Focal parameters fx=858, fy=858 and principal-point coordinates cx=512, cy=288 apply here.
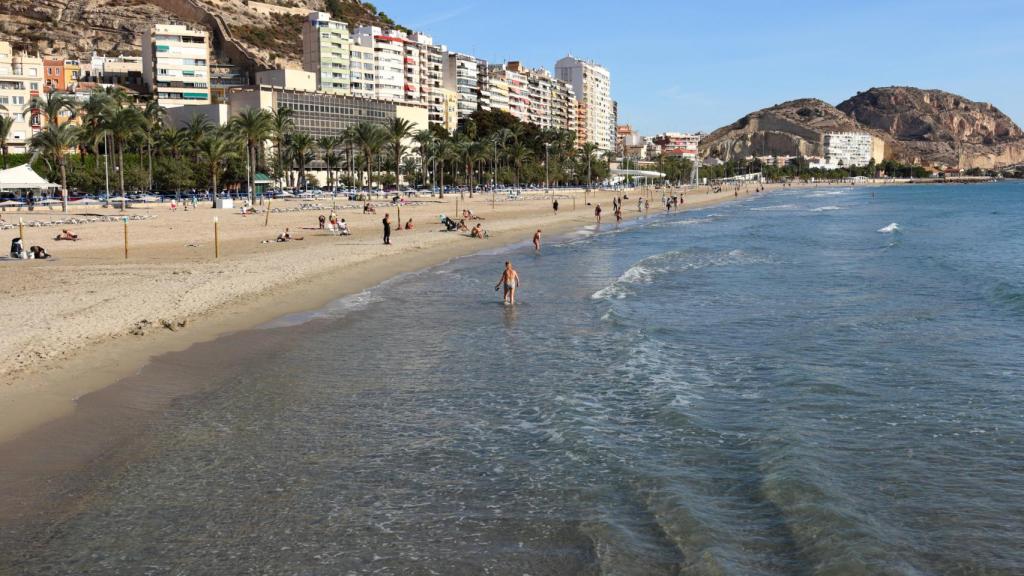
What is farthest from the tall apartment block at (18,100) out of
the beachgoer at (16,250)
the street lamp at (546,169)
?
the beachgoer at (16,250)

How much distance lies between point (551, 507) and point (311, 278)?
18.8 metres

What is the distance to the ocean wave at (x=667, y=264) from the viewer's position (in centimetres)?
2567

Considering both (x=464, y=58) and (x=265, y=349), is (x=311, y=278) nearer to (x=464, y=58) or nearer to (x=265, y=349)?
(x=265, y=349)

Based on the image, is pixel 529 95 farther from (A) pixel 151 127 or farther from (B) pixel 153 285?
(B) pixel 153 285

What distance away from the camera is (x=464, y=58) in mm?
155375

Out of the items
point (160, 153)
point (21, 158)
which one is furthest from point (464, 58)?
point (21, 158)

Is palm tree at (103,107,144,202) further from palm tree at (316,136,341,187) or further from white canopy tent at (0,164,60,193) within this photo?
palm tree at (316,136,341,187)

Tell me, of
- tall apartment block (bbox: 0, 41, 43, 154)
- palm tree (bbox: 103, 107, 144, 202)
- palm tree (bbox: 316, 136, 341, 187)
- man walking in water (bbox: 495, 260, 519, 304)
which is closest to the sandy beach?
man walking in water (bbox: 495, 260, 519, 304)

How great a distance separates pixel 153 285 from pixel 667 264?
19.2m

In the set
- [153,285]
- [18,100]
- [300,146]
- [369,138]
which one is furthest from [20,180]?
[18,100]

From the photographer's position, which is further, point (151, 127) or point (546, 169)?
point (546, 169)

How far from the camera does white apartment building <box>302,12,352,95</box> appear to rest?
411 ft

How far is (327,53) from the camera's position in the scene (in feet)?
414

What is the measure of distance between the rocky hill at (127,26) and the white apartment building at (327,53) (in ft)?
30.5
